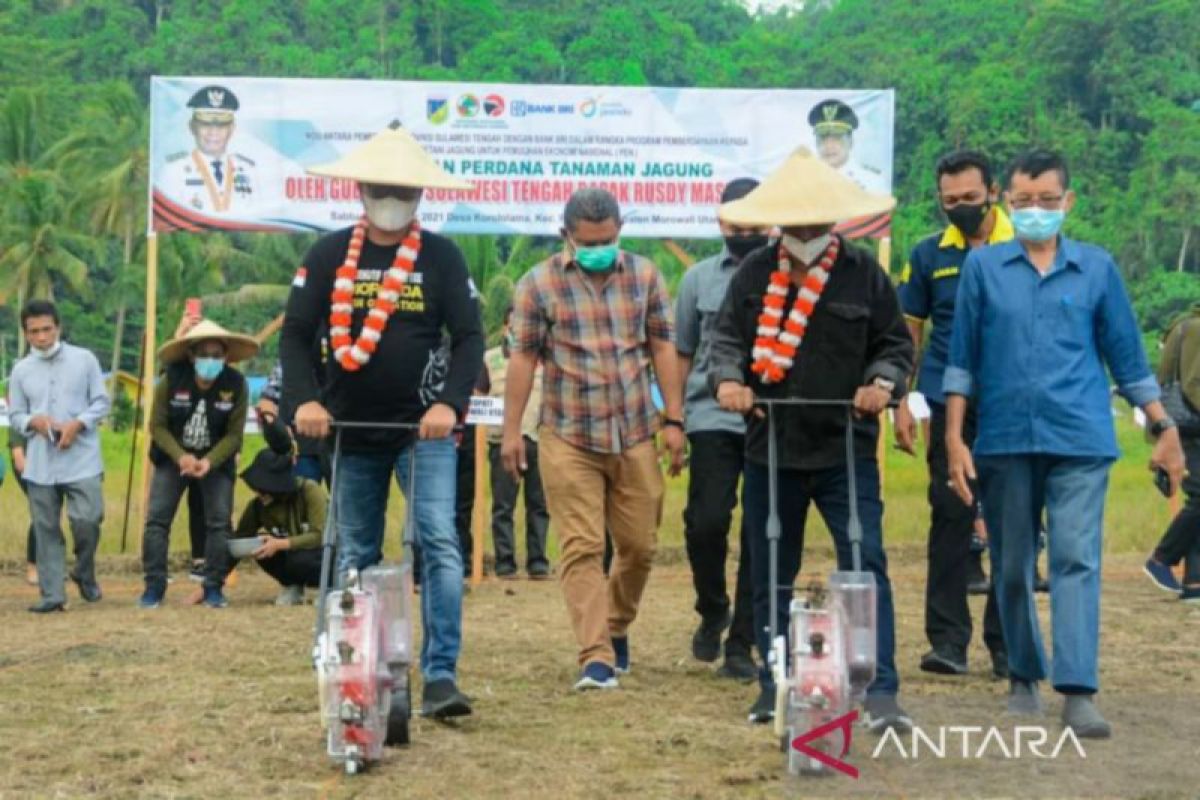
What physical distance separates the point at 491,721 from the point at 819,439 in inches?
61.1

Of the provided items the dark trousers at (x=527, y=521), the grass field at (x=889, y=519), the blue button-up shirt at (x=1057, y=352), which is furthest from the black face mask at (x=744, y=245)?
the grass field at (x=889, y=519)

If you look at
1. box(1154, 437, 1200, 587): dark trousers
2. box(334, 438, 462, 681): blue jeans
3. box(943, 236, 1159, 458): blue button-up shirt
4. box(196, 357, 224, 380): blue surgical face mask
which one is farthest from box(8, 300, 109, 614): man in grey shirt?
box(943, 236, 1159, 458): blue button-up shirt

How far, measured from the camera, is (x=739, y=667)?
9719 millimetres

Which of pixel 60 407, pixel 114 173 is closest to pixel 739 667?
pixel 60 407

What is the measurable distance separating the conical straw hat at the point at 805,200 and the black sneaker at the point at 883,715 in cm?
167

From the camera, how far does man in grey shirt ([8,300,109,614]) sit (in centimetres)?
1392

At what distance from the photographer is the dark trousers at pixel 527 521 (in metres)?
16.4

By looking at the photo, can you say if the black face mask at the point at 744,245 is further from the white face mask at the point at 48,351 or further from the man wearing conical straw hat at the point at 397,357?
the white face mask at the point at 48,351

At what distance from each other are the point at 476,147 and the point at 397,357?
25.6ft

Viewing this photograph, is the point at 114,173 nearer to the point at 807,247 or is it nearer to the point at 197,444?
the point at 197,444

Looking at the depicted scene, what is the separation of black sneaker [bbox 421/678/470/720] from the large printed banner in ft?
25.6

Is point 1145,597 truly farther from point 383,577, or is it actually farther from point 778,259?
point 383,577

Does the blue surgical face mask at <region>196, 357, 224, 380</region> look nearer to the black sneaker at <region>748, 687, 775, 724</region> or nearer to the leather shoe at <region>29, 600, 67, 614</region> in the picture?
the leather shoe at <region>29, 600, 67, 614</region>

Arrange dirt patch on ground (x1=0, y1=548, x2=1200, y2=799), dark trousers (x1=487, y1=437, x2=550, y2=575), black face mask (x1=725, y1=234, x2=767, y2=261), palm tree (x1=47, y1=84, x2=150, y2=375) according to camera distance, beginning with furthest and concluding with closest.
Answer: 1. palm tree (x1=47, y1=84, x2=150, y2=375)
2. dark trousers (x1=487, y1=437, x2=550, y2=575)
3. black face mask (x1=725, y1=234, x2=767, y2=261)
4. dirt patch on ground (x1=0, y1=548, x2=1200, y2=799)
